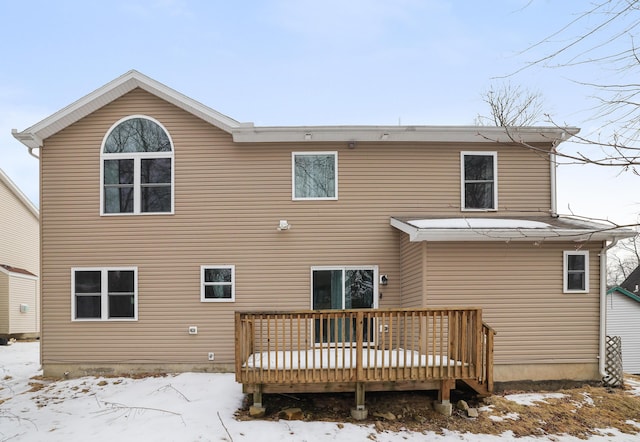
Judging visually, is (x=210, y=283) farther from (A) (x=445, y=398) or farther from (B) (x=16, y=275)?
(B) (x=16, y=275)

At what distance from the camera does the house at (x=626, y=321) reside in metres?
19.9

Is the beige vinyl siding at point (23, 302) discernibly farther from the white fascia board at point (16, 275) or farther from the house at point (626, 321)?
the house at point (626, 321)

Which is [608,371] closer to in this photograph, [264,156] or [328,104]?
[264,156]

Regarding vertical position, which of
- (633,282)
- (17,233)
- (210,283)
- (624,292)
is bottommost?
(633,282)

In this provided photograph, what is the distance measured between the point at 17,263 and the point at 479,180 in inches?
682

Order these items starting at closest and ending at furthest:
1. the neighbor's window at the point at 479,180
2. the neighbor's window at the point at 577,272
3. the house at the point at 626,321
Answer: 1. the neighbor's window at the point at 577,272
2. the neighbor's window at the point at 479,180
3. the house at the point at 626,321

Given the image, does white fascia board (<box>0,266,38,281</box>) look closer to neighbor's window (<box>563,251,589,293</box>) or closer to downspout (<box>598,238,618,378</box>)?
neighbor's window (<box>563,251,589,293</box>)

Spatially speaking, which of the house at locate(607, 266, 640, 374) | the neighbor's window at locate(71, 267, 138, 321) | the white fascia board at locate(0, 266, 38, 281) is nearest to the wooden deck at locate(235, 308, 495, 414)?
the neighbor's window at locate(71, 267, 138, 321)

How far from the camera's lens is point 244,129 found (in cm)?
1050

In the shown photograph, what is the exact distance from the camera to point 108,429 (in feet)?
24.2

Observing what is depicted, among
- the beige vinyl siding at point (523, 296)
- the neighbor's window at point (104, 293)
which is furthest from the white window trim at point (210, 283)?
the beige vinyl siding at point (523, 296)

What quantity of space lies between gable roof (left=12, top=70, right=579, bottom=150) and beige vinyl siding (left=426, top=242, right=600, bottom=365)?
2510mm

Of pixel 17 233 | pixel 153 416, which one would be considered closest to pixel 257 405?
pixel 153 416

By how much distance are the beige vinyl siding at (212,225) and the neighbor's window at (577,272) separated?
1404mm
